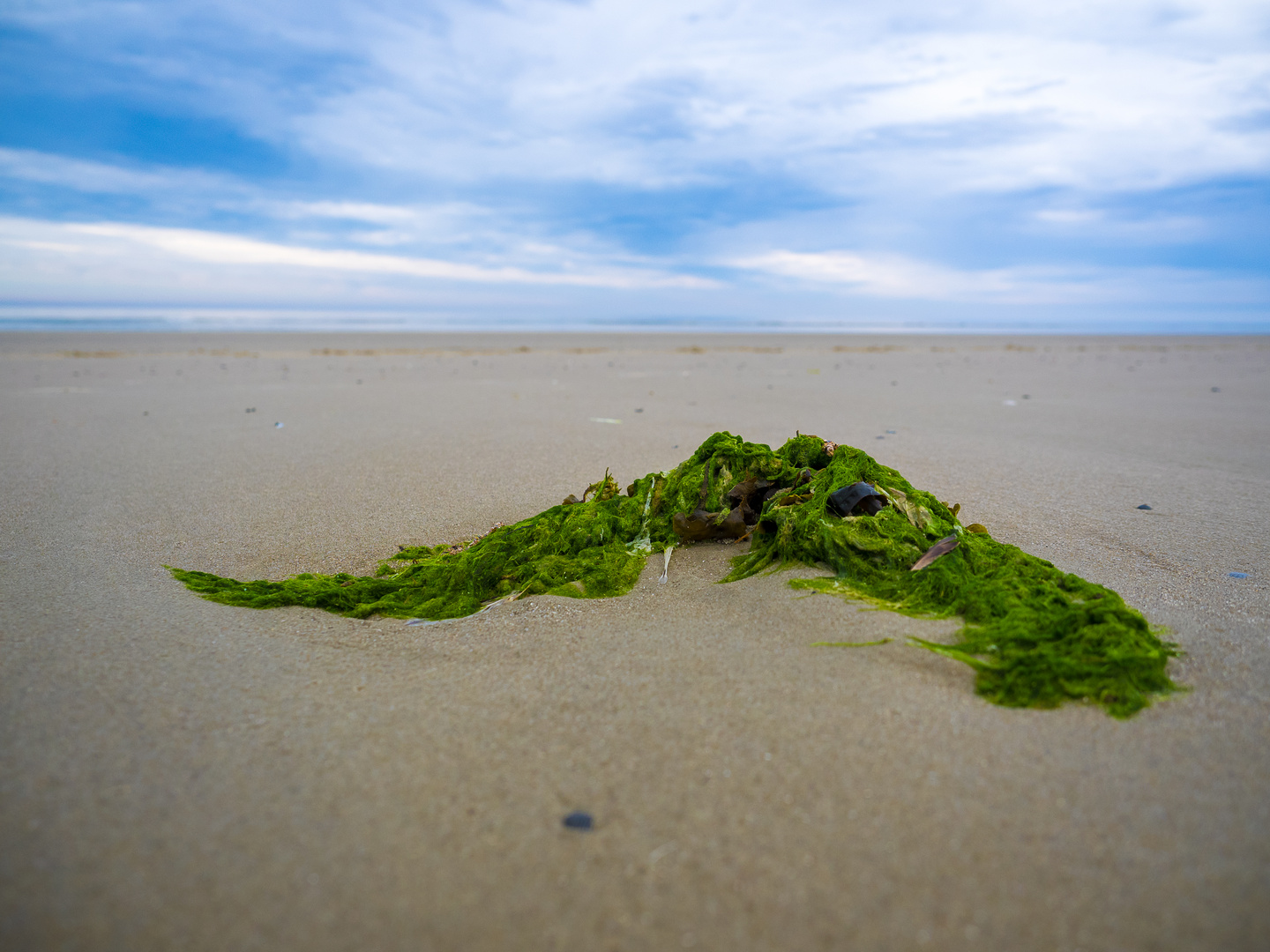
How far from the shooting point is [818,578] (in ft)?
8.52

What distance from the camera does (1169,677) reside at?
1.98 meters

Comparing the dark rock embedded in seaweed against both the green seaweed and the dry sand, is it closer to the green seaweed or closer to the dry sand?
the green seaweed

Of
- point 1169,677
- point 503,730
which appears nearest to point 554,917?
point 503,730

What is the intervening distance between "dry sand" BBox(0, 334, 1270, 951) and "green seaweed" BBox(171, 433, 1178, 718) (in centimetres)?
10

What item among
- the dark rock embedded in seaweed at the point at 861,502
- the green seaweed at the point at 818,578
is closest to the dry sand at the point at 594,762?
the green seaweed at the point at 818,578

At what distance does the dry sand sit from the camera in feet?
4.16

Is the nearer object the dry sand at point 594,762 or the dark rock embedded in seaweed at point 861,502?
the dry sand at point 594,762

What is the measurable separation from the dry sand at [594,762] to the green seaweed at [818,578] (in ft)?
0.33

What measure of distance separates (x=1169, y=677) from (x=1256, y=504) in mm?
2795

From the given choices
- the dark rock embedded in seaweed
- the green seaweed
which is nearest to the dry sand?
the green seaweed

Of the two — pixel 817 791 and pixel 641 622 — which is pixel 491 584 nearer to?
pixel 641 622

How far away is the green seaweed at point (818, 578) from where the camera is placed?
79.0 inches

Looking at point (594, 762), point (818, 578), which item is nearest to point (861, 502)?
point (818, 578)

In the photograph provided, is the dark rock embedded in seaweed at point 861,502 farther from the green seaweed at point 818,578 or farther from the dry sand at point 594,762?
the dry sand at point 594,762
